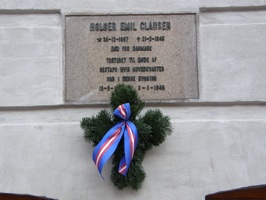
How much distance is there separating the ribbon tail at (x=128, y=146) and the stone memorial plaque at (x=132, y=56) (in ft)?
1.13

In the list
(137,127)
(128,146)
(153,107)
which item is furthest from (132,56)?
(128,146)

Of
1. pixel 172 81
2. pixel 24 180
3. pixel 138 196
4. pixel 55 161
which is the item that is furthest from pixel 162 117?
pixel 24 180

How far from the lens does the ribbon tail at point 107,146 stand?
9.75 ft

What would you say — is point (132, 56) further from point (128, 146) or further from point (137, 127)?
point (128, 146)

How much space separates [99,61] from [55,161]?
0.77 metres

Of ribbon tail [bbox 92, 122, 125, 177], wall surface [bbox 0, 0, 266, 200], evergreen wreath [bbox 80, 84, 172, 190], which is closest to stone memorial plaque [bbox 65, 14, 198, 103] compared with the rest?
wall surface [bbox 0, 0, 266, 200]

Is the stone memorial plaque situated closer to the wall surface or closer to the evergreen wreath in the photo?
the wall surface

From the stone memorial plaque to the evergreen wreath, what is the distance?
172mm

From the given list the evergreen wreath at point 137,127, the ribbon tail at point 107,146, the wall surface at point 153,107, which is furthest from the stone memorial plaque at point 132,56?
the ribbon tail at point 107,146

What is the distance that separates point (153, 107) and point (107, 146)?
47 cm

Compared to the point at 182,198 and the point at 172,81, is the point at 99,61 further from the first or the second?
the point at 182,198

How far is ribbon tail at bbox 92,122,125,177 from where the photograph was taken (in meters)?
2.97

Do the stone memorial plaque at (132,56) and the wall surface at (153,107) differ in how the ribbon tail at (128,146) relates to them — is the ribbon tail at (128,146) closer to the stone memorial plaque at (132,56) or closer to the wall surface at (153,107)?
the wall surface at (153,107)

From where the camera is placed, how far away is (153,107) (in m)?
3.26
